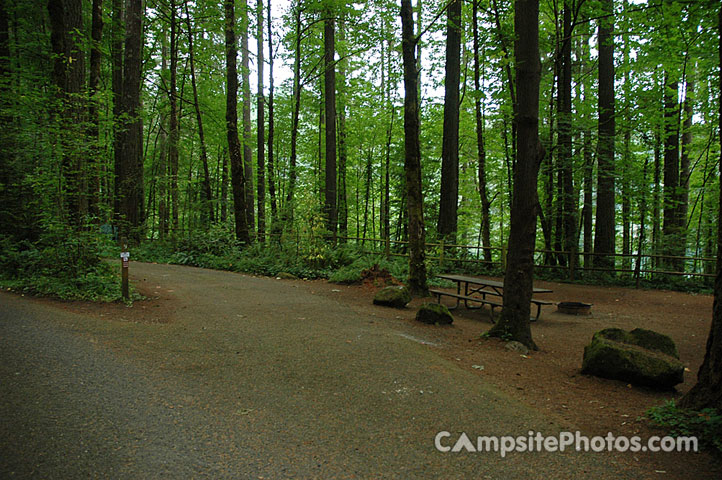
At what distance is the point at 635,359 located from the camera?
4633 millimetres

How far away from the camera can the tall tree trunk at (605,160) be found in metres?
13.7

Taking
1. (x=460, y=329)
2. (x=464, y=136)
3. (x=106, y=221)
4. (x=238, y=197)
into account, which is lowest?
(x=460, y=329)

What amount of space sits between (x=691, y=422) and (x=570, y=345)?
3.53 meters

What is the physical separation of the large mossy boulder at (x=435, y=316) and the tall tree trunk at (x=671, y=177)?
985cm

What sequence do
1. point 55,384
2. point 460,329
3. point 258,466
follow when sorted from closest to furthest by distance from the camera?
point 258,466 < point 55,384 < point 460,329

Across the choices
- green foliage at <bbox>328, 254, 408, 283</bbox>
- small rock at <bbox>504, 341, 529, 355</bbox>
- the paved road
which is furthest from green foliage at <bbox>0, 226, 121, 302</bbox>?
small rock at <bbox>504, 341, 529, 355</bbox>

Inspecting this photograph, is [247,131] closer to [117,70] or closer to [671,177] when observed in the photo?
[117,70]

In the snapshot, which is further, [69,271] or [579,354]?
[69,271]

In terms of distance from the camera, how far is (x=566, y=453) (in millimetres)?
3059

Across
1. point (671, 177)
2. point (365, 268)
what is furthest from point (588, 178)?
point (365, 268)

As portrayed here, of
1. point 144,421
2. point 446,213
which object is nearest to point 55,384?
point 144,421

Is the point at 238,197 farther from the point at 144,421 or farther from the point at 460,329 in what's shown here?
the point at 144,421

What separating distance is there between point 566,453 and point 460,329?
4198 millimetres

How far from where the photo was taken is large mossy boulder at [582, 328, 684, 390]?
4.47 meters
